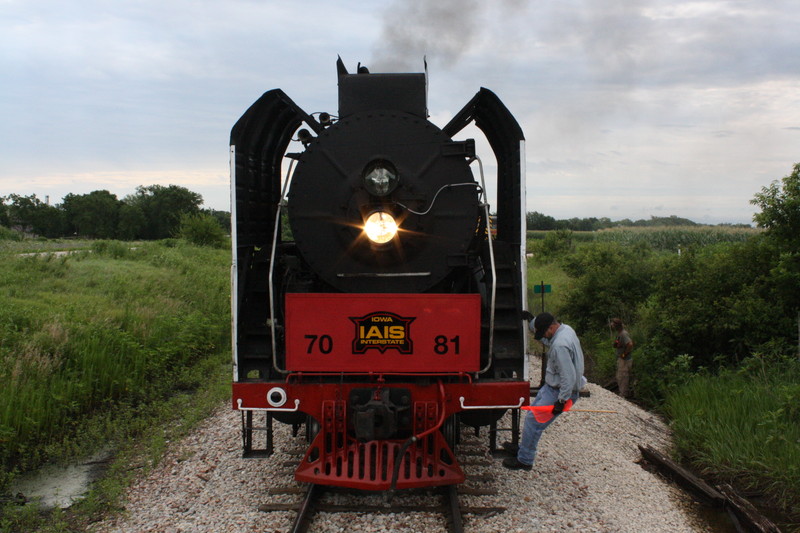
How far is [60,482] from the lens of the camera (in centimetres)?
553

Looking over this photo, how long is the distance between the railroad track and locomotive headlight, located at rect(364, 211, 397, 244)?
6.14 feet

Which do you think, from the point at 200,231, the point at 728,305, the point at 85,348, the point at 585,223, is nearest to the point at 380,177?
the point at 85,348

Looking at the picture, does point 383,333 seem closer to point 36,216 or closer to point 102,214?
point 102,214

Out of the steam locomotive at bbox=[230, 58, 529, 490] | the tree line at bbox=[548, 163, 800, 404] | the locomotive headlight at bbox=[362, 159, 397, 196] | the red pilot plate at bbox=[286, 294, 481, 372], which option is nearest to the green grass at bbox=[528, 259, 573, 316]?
the tree line at bbox=[548, 163, 800, 404]

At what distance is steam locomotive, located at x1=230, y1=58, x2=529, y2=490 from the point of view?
4.22 m

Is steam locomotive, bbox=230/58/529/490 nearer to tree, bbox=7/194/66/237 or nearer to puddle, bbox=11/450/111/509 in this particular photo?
puddle, bbox=11/450/111/509

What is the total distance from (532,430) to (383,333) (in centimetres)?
173

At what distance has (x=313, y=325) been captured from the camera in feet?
13.9

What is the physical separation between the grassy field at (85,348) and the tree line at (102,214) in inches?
2155

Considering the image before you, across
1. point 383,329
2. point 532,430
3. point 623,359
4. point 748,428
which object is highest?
point 383,329

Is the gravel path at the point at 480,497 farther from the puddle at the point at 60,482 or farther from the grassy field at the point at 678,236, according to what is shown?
the grassy field at the point at 678,236

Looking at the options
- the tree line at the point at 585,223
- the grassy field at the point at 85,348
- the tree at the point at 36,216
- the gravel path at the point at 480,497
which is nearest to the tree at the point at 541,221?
the tree line at the point at 585,223

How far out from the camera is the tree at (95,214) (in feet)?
218

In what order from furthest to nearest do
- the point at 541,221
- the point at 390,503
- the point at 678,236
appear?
the point at 541,221
the point at 678,236
the point at 390,503
